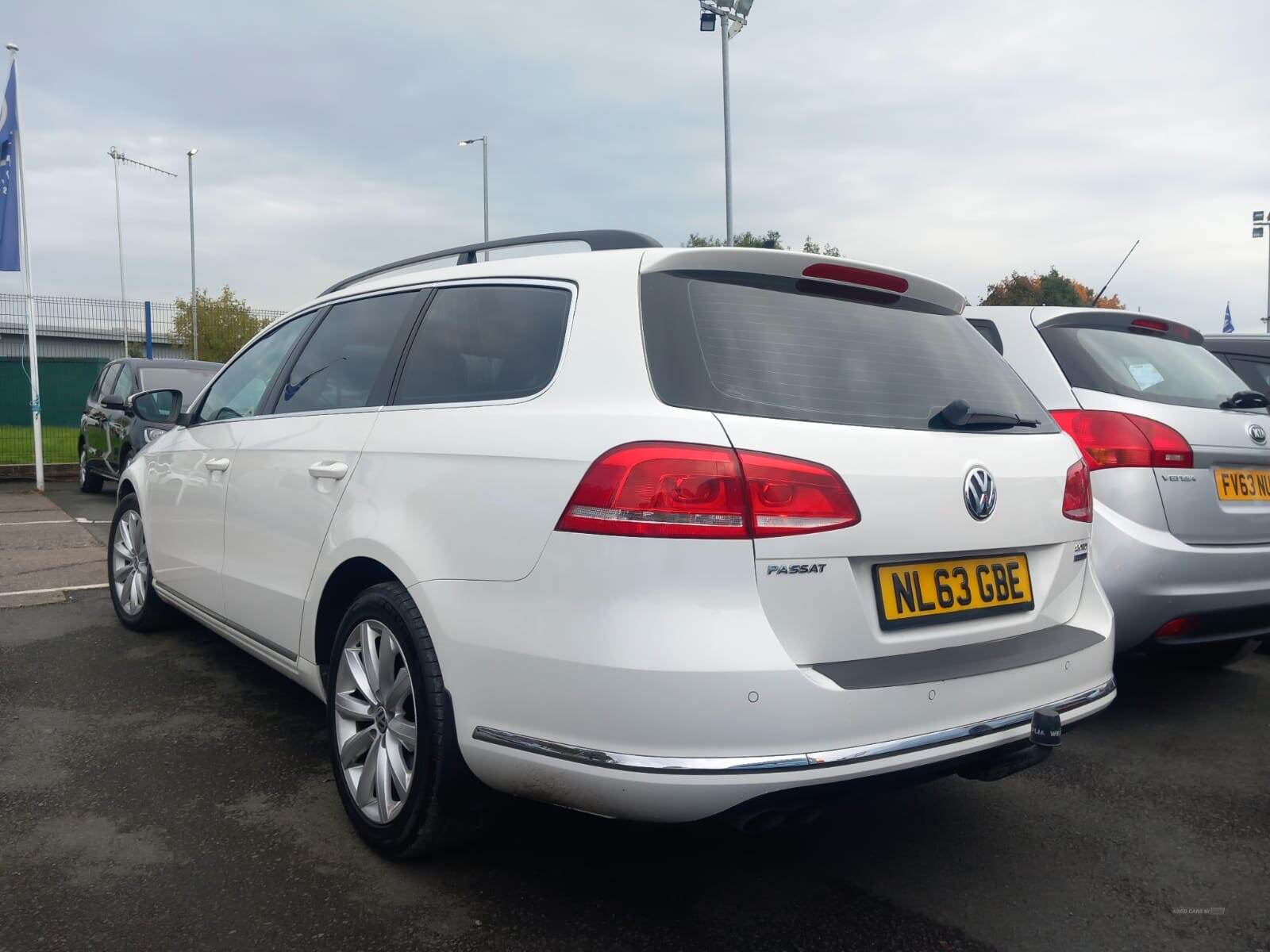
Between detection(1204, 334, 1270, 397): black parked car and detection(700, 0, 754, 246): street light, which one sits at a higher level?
detection(700, 0, 754, 246): street light

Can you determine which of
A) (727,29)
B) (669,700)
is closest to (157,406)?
(669,700)

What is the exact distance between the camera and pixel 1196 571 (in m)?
3.85

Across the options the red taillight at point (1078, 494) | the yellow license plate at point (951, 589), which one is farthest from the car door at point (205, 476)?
the red taillight at point (1078, 494)

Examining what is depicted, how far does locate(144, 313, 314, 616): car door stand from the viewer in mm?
4098

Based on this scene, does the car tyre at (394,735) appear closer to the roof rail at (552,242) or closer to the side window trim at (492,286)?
the side window trim at (492,286)

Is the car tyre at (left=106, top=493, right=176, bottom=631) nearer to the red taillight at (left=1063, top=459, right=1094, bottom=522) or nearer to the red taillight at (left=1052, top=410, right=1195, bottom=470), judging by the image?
the red taillight at (left=1063, top=459, right=1094, bottom=522)

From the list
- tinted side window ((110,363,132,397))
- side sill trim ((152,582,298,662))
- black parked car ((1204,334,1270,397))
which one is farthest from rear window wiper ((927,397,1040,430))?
tinted side window ((110,363,132,397))

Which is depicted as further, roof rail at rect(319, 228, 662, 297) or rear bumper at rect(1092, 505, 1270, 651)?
rear bumper at rect(1092, 505, 1270, 651)

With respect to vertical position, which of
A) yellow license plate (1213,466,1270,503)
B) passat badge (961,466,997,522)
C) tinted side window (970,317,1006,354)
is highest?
tinted side window (970,317,1006,354)

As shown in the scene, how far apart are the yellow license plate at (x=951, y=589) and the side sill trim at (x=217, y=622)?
2029 mm

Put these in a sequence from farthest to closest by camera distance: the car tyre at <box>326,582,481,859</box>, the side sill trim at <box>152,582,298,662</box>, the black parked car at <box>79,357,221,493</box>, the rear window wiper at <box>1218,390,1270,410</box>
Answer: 1. the black parked car at <box>79,357,221,493</box>
2. the rear window wiper at <box>1218,390,1270,410</box>
3. the side sill trim at <box>152,582,298,662</box>
4. the car tyre at <box>326,582,481,859</box>

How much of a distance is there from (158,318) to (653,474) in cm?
4378

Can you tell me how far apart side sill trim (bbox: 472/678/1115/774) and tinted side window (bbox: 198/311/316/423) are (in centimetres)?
217

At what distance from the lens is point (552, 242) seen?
3051 mm
